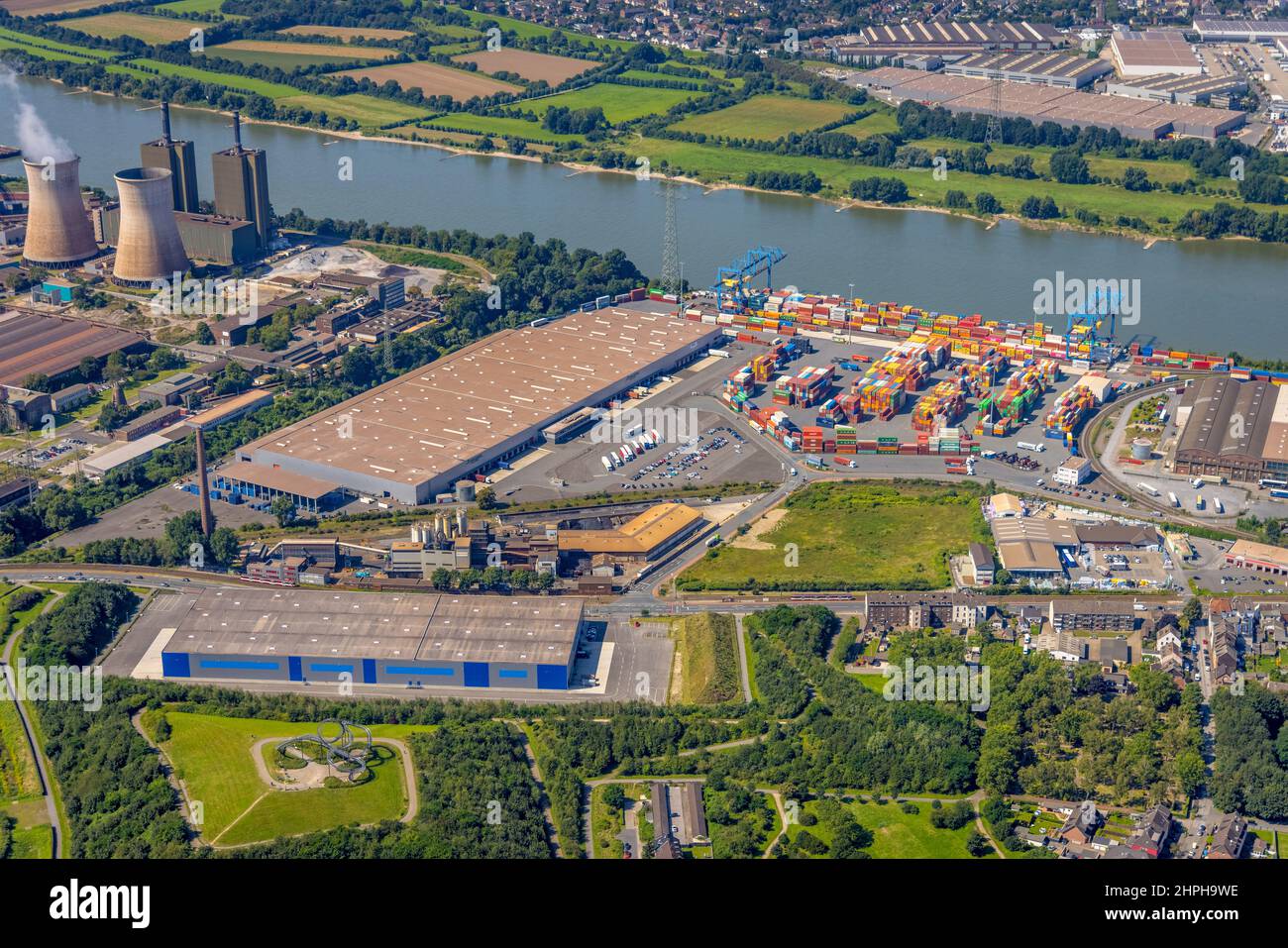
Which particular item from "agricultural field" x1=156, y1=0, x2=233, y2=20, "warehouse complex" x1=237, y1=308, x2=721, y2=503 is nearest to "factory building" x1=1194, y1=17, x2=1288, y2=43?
"warehouse complex" x1=237, y1=308, x2=721, y2=503

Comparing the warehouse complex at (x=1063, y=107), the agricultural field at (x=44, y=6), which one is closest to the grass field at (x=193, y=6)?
the agricultural field at (x=44, y=6)

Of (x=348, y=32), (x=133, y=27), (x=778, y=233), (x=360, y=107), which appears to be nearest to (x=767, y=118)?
(x=778, y=233)

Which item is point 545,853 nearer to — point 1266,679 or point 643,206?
point 1266,679

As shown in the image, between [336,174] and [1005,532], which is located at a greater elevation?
[336,174]

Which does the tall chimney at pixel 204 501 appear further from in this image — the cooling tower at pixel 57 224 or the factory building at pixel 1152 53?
the factory building at pixel 1152 53

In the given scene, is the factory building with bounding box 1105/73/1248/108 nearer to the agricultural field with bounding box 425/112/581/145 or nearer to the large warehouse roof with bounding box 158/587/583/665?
the agricultural field with bounding box 425/112/581/145

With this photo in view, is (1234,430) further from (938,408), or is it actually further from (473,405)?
(473,405)
